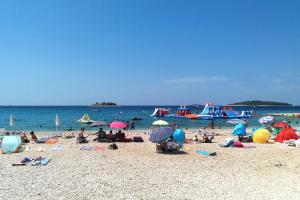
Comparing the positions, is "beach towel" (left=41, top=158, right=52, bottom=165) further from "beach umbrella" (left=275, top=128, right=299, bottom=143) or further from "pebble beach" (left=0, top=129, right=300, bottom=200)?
"beach umbrella" (left=275, top=128, right=299, bottom=143)

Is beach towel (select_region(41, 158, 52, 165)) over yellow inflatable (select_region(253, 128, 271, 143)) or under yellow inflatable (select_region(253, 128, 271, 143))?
under

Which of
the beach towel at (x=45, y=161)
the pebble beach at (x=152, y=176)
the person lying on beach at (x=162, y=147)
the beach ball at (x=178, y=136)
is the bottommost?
the pebble beach at (x=152, y=176)

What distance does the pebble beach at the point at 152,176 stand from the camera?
9961 mm

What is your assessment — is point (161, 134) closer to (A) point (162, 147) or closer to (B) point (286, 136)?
(A) point (162, 147)

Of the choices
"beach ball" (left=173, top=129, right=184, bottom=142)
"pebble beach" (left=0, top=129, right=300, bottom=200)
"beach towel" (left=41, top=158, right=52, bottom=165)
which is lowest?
"pebble beach" (left=0, top=129, right=300, bottom=200)

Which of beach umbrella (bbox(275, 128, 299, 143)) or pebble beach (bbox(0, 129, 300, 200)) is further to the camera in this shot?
beach umbrella (bbox(275, 128, 299, 143))

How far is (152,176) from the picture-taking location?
40.3ft

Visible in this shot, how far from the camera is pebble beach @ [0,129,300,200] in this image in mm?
9961

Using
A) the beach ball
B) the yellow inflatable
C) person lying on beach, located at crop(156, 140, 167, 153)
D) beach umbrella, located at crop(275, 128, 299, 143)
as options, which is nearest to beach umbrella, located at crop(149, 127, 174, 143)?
person lying on beach, located at crop(156, 140, 167, 153)

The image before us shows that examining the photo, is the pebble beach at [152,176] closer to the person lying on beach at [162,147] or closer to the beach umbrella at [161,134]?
the person lying on beach at [162,147]

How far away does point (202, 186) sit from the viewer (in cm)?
1086

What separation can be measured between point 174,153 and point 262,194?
8423 millimetres

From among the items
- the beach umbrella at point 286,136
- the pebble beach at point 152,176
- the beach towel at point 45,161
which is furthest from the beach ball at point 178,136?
the beach umbrella at point 286,136

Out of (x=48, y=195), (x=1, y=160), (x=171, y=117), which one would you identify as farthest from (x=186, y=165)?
(x=171, y=117)
